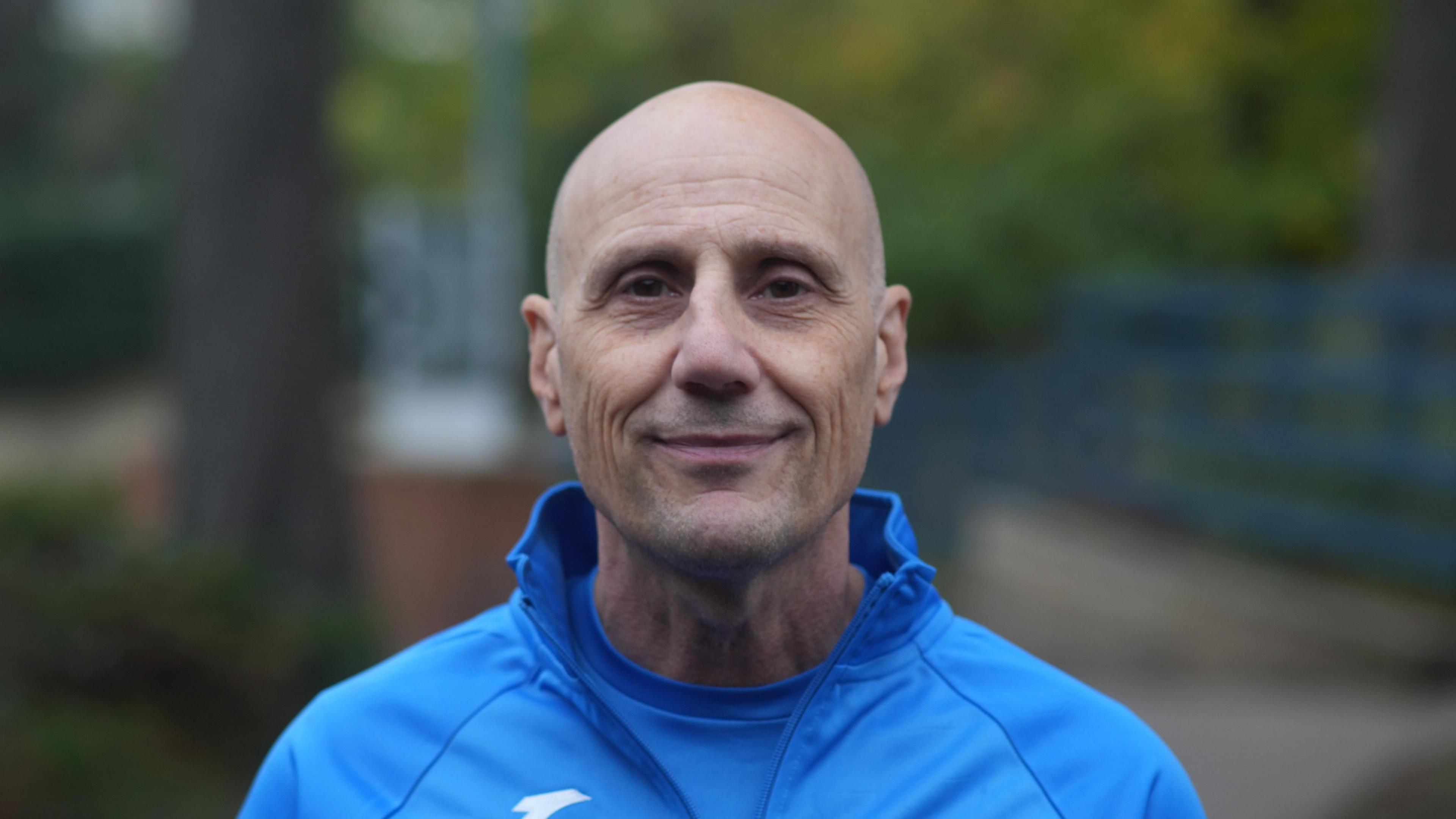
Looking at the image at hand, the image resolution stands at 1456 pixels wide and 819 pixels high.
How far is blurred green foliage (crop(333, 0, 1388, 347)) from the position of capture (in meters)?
13.7

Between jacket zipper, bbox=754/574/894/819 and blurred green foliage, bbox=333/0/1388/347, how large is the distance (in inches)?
443

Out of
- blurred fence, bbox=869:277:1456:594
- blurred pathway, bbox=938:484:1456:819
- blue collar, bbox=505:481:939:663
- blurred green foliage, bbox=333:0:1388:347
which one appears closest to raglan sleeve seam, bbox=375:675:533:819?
blue collar, bbox=505:481:939:663

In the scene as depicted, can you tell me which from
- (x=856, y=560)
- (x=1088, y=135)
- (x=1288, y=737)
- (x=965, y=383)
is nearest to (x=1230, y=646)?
(x=1288, y=737)

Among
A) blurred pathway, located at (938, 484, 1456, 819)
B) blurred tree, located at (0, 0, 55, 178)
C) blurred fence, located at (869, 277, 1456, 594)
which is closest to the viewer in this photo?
blurred pathway, located at (938, 484, 1456, 819)

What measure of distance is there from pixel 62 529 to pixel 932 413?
905 cm

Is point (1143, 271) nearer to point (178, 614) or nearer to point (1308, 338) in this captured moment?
point (1308, 338)

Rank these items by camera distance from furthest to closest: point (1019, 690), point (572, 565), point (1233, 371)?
point (1233, 371) < point (572, 565) < point (1019, 690)

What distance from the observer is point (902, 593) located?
2.15 metres

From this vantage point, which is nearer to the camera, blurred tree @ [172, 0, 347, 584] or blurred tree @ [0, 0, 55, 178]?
blurred tree @ [172, 0, 347, 584]

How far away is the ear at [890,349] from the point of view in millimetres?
2225

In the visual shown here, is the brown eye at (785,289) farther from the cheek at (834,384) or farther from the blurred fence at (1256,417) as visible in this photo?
the blurred fence at (1256,417)

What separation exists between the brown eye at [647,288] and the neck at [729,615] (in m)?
0.36

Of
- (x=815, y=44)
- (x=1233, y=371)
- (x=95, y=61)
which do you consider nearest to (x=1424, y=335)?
(x=1233, y=371)

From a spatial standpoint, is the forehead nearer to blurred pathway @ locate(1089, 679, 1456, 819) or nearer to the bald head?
the bald head
